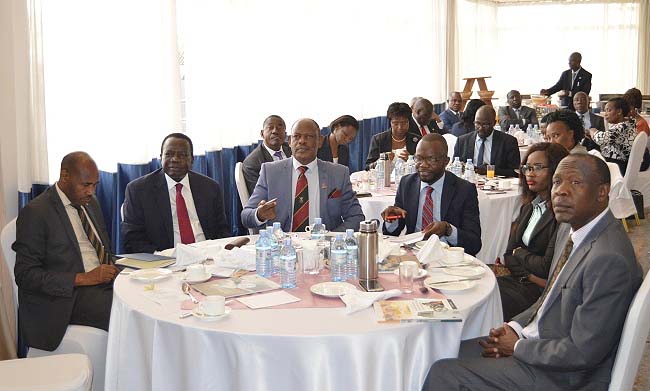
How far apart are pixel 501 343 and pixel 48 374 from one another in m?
1.78

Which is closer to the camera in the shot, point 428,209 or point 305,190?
point 428,209

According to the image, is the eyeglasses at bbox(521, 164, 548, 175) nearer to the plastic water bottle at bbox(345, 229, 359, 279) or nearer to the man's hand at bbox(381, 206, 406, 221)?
the man's hand at bbox(381, 206, 406, 221)

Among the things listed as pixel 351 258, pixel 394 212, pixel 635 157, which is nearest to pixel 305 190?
pixel 394 212

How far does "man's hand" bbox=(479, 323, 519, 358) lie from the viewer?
2662 mm

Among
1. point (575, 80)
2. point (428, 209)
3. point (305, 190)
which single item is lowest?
point (428, 209)

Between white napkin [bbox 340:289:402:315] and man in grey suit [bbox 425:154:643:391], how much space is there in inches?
13.1

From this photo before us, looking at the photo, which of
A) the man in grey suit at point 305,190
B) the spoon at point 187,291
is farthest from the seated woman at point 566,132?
the spoon at point 187,291

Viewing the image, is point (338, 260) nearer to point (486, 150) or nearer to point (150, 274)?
point (150, 274)

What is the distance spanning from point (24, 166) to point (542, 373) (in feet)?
10.6

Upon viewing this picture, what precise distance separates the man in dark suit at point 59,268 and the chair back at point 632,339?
229 centimetres

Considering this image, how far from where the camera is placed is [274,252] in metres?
3.14

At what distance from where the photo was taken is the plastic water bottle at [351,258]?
3.04 m

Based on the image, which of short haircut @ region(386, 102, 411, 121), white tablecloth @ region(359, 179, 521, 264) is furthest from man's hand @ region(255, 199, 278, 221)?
short haircut @ region(386, 102, 411, 121)

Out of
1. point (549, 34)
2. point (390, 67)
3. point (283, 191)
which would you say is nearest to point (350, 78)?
point (390, 67)
